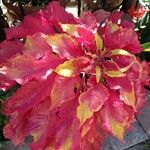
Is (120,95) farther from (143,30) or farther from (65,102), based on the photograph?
(143,30)

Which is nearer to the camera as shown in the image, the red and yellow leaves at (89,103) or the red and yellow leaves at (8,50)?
the red and yellow leaves at (89,103)

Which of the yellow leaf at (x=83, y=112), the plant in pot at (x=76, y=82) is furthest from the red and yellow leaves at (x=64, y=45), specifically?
the yellow leaf at (x=83, y=112)

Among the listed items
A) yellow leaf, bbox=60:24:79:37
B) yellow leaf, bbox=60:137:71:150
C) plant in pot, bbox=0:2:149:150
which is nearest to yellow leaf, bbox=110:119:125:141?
plant in pot, bbox=0:2:149:150

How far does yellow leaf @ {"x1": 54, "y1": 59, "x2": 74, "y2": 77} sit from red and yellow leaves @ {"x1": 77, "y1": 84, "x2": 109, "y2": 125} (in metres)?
0.05

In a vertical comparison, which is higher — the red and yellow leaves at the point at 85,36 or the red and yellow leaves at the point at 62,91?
the red and yellow leaves at the point at 85,36

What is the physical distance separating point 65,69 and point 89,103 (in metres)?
0.09

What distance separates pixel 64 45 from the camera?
793mm

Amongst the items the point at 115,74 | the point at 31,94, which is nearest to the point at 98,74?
the point at 115,74

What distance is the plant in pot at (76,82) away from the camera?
0.78 metres

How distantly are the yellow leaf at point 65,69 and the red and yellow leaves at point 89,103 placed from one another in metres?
0.05

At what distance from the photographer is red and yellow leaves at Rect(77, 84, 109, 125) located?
76 cm

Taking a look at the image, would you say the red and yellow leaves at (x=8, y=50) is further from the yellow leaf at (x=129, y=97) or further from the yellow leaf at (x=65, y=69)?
the yellow leaf at (x=129, y=97)

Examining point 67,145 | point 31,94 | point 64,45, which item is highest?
point 64,45

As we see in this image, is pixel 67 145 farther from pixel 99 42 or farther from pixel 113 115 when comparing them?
pixel 99 42
